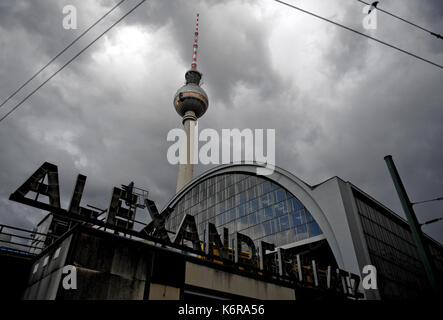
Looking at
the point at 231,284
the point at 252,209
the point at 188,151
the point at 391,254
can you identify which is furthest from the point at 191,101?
the point at 231,284

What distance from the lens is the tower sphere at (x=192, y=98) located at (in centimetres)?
8100

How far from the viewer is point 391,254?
34156 mm

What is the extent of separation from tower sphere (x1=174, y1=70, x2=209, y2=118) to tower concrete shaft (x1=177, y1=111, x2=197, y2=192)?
6.32ft

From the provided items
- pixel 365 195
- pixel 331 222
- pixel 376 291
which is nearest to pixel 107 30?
pixel 331 222

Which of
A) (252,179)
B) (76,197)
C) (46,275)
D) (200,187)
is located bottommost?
(46,275)

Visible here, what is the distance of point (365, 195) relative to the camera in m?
35.7

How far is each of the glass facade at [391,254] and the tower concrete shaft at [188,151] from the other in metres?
38.8

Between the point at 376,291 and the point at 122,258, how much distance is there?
24.5m

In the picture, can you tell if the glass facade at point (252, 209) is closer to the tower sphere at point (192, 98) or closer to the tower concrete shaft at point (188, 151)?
the tower concrete shaft at point (188, 151)

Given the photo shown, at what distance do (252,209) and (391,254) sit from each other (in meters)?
16.9

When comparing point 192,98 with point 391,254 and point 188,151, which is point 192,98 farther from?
point 391,254

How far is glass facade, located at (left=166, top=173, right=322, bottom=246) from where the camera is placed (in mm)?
34250

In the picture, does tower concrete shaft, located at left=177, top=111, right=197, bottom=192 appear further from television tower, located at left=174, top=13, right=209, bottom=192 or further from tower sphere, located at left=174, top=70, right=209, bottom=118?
tower sphere, located at left=174, top=70, right=209, bottom=118
